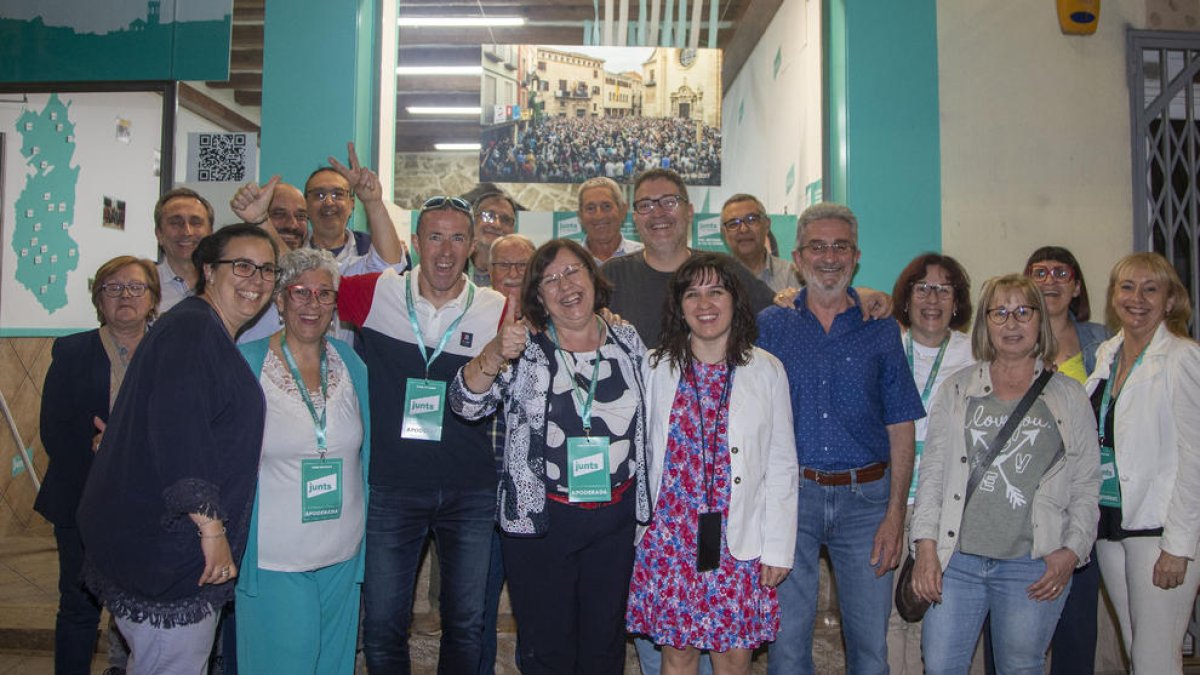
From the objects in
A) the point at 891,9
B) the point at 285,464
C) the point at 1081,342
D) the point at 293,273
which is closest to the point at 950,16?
the point at 891,9

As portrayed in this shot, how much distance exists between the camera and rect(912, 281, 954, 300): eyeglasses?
2971 mm

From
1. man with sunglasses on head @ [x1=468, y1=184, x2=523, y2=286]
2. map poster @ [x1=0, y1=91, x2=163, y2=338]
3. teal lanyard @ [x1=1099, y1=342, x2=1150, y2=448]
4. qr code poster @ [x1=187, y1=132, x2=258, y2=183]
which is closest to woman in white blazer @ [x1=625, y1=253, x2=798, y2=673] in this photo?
teal lanyard @ [x1=1099, y1=342, x2=1150, y2=448]

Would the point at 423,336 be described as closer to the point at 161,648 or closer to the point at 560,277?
the point at 560,277

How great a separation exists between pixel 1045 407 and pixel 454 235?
79.1 inches

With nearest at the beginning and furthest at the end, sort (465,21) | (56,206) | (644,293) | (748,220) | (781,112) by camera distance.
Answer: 1. (644,293)
2. (748,220)
3. (56,206)
4. (781,112)
5. (465,21)

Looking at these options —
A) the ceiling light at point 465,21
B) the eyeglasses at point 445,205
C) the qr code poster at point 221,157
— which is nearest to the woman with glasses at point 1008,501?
the eyeglasses at point 445,205

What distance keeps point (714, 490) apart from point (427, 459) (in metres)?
0.94

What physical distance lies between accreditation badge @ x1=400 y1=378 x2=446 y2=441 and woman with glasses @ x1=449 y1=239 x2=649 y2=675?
243 mm

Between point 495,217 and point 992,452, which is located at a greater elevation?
point 495,217

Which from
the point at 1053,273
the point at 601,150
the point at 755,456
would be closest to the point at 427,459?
the point at 755,456

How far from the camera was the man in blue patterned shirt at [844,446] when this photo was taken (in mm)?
2564

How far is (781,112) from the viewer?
20.2 feet

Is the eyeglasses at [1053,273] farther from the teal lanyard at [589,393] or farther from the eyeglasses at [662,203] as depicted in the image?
the teal lanyard at [589,393]

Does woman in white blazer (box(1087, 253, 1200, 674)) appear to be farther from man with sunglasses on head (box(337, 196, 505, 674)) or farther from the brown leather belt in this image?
man with sunglasses on head (box(337, 196, 505, 674))
